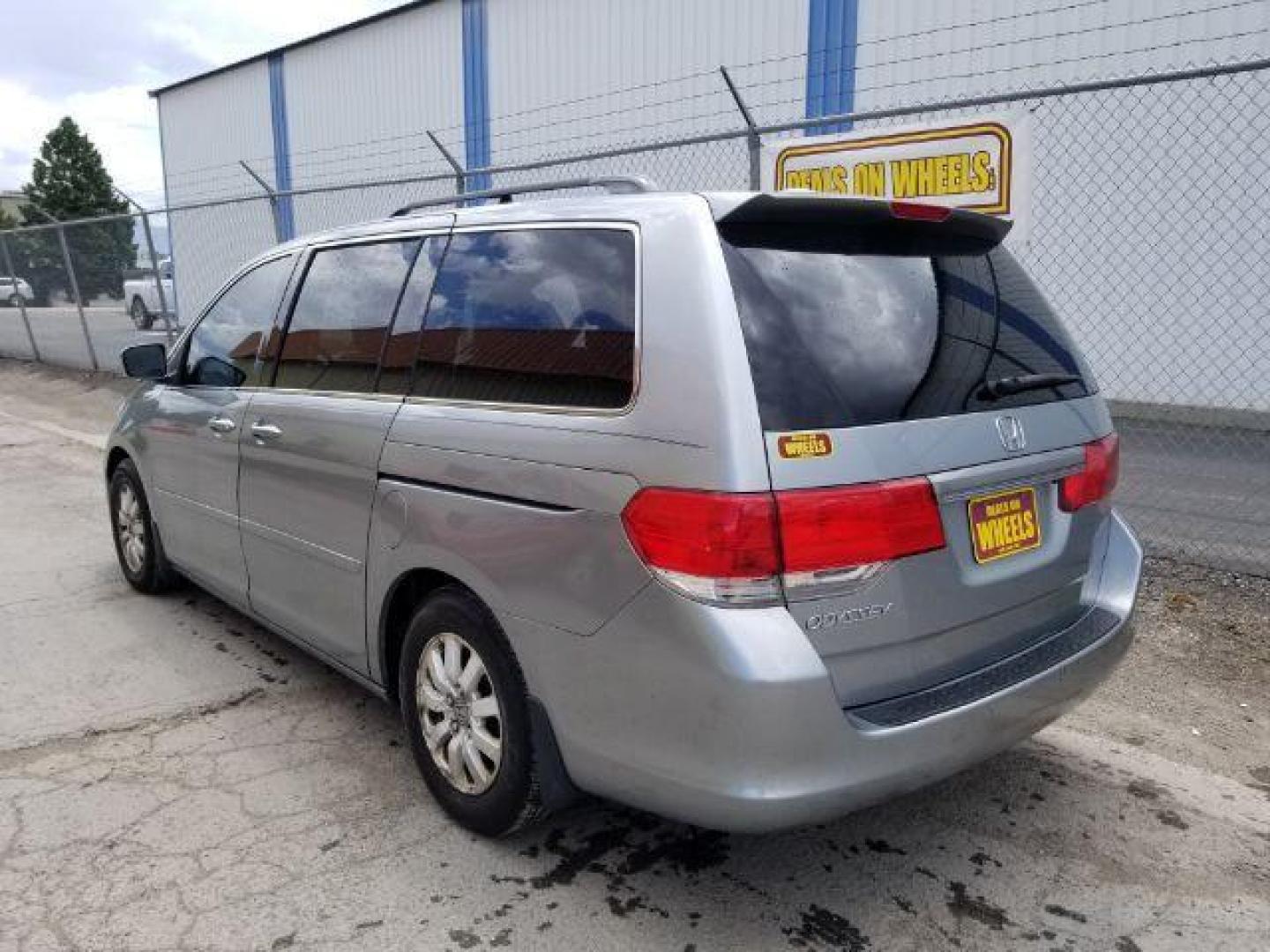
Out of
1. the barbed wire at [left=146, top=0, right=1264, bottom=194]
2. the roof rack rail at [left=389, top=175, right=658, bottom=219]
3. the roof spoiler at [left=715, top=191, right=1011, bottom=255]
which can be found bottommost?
the roof spoiler at [left=715, top=191, right=1011, bottom=255]

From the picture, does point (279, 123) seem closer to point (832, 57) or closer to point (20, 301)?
point (20, 301)

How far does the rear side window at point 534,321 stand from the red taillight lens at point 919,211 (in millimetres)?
706

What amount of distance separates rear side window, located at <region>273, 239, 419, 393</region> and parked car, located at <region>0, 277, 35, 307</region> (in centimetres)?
1499

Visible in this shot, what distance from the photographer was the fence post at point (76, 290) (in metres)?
14.4

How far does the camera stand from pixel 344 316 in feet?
11.5

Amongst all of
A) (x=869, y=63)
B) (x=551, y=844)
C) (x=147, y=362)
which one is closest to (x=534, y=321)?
(x=551, y=844)

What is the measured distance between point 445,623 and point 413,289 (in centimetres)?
108

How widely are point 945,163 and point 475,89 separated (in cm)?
1250

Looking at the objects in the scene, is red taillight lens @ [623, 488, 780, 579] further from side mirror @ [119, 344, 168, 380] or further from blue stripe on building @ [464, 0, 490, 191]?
blue stripe on building @ [464, 0, 490, 191]

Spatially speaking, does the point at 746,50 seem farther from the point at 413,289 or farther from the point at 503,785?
the point at 503,785

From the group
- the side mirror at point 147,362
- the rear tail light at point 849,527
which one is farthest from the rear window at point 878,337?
the side mirror at point 147,362

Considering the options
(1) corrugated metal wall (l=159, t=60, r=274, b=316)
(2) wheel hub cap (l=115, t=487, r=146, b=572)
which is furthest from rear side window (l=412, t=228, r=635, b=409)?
(1) corrugated metal wall (l=159, t=60, r=274, b=316)

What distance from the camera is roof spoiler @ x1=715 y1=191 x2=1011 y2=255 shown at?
2.42m

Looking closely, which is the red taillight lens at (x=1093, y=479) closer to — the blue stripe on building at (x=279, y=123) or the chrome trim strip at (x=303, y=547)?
the chrome trim strip at (x=303, y=547)
